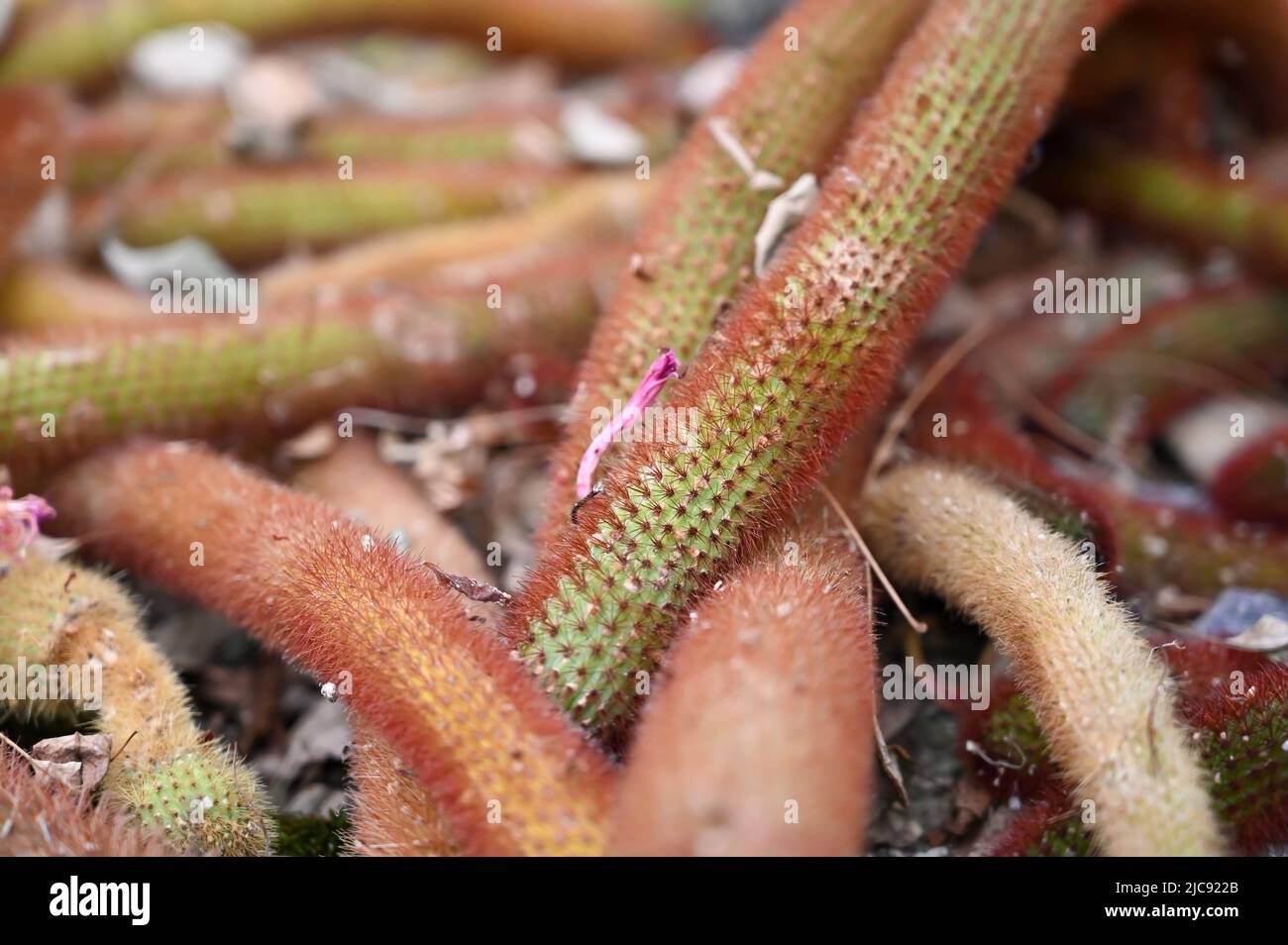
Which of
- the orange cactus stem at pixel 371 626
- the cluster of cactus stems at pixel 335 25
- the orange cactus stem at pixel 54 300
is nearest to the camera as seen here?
the orange cactus stem at pixel 371 626

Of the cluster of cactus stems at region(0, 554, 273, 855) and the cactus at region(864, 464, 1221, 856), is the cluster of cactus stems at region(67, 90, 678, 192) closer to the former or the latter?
the cluster of cactus stems at region(0, 554, 273, 855)

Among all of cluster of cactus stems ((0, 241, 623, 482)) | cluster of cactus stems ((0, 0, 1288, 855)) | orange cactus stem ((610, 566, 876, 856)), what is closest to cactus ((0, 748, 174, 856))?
cluster of cactus stems ((0, 0, 1288, 855))

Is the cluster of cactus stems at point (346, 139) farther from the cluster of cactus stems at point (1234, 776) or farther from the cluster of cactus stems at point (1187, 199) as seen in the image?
the cluster of cactus stems at point (1234, 776)

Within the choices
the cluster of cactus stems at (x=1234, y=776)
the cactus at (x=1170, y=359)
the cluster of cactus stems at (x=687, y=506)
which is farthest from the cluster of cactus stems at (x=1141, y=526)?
the cactus at (x=1170, y=359)

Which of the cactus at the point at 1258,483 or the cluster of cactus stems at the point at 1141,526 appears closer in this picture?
Result: the cluster of cactus stems at the point at 1141,526

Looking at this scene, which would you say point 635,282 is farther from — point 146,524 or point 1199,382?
point 1199,382

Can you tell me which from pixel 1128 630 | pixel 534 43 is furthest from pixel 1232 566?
pixel 534 43
